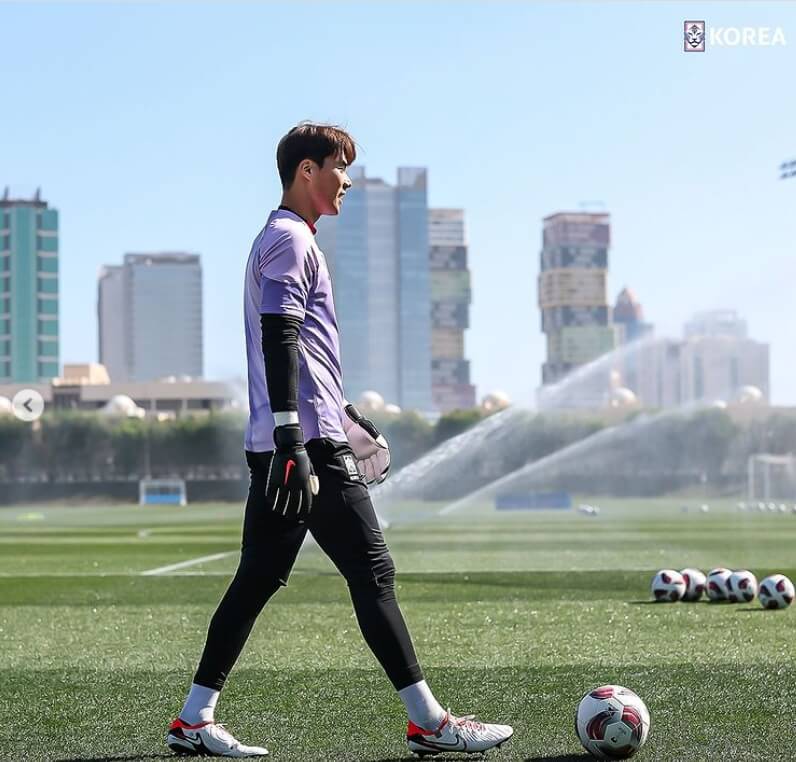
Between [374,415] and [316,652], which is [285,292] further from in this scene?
[374,415]

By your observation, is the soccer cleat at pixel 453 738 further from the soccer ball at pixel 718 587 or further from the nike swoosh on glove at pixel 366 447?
the soccer ball at pixel 718 587

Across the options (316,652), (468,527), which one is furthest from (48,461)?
(316,652)

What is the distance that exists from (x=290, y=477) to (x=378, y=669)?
299 cm

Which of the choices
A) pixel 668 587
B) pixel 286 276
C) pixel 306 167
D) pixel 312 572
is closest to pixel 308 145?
pixel 306 167

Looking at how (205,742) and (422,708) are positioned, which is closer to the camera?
(422,708)

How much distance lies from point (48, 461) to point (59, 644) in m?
108

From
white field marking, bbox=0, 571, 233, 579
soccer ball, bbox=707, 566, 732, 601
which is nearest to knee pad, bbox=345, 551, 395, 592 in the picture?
soccer ball, bbox=707, 566, 732, 601

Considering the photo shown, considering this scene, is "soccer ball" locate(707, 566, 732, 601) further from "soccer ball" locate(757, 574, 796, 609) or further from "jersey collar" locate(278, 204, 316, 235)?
"jersey collar" locate(278, 204, 316, 235)

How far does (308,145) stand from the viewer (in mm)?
5652

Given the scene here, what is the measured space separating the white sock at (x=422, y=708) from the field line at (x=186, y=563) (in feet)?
42.6

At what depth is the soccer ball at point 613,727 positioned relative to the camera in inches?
208

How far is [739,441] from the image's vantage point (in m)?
106

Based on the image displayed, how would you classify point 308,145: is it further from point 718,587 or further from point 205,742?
point 718,587

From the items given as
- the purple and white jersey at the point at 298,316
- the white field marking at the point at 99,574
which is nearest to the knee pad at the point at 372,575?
the purple and white jersey at the point at 298,316
